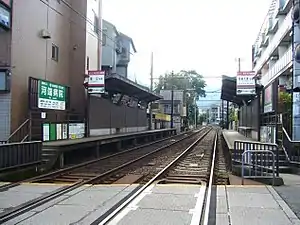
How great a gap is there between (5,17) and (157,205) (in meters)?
13.6

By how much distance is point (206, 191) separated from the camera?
1038 cm

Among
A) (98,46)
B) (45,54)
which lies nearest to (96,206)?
(45,54)

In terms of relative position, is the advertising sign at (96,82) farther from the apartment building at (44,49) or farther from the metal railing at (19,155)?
the metal railing at (19,155)

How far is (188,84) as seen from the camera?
120 m

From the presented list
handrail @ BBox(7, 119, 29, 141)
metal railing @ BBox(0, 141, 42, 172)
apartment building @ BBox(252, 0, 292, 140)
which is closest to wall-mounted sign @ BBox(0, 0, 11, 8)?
handrail @ BBox(7, 119, 29, 141)

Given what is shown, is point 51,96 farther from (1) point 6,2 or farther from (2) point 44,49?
(1) point 6,2

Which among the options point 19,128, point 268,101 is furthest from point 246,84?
point 19,128

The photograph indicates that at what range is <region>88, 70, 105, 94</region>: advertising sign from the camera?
2667 centimetres

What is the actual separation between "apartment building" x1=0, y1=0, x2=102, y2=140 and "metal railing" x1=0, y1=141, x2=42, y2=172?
17.2 feet

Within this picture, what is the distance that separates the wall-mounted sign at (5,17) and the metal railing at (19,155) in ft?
21.8

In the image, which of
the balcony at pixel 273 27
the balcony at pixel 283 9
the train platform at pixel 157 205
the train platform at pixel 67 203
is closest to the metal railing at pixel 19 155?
the train platform at pixel 67 203

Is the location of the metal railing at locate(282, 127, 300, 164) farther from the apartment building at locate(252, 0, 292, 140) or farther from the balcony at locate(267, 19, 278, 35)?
the balcony at locate(267, 19, 278, 35)

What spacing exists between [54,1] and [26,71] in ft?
20.1

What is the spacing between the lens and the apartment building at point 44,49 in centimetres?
1948
